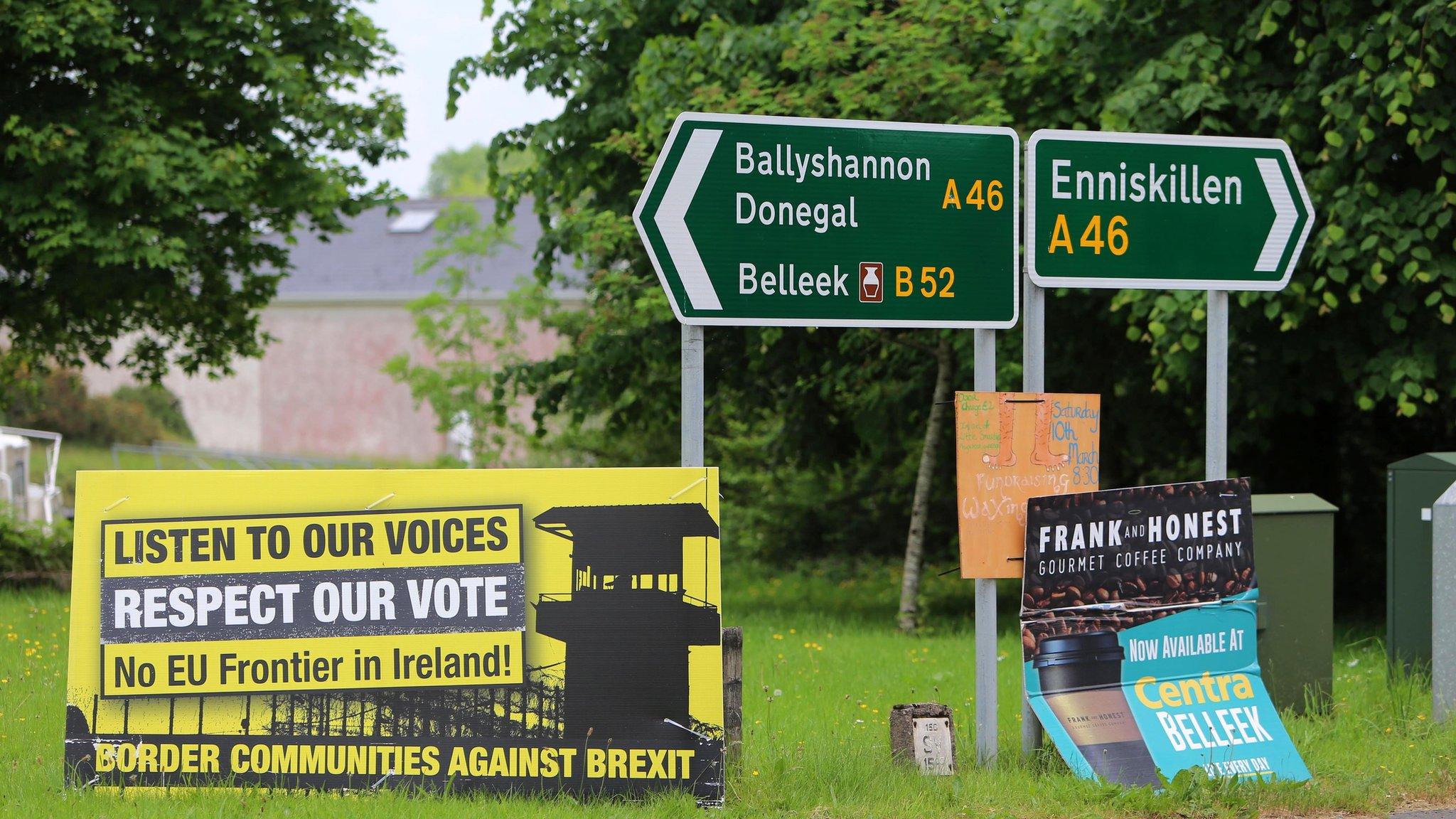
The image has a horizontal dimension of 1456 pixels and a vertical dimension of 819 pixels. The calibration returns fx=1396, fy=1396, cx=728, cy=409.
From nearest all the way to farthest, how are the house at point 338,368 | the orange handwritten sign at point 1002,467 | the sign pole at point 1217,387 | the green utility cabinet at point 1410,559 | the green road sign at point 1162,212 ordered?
1. the orange handwritten sign at point 1002,467
2. the green road sign at point 1162,212
3. the sign pole at point 1217,387
4. the green utility cabinet at point 1410,559
5. the house at point 338,368

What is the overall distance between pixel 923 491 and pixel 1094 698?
6.83 metres

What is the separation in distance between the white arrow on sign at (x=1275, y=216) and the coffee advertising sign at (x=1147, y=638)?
3.21 ft

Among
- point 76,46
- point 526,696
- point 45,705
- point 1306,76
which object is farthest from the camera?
point 76,46

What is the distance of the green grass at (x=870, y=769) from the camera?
16.6 feet

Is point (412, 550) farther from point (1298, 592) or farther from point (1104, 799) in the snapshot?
point (1298, 592)

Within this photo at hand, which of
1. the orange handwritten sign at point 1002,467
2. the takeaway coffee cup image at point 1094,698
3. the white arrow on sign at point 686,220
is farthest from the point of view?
the orange handwritten sign at point 1002,467

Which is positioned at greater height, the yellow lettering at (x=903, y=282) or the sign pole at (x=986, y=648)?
the yellow lettering at (x=903, y=282)

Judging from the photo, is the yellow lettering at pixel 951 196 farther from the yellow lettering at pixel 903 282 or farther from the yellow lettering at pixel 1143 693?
the yellow lettering at pixel 1143 693

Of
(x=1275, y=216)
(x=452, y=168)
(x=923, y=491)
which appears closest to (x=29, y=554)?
(x=923, y=491)

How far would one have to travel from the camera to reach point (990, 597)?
5.80 metres

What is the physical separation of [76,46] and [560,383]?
5.56 m

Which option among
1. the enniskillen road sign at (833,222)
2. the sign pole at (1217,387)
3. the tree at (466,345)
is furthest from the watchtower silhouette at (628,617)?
the tree at (466,345)

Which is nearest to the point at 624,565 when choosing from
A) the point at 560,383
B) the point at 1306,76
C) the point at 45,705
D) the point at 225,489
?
the point at 225,489

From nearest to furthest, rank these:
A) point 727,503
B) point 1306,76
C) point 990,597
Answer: point 990,597, point 1306,76, point 727,503
